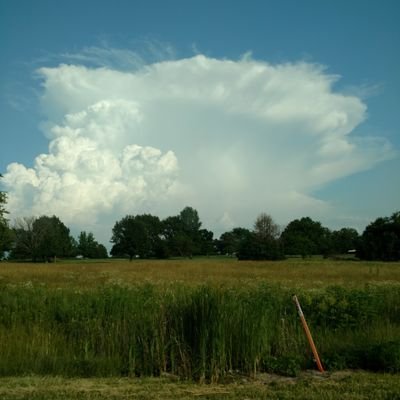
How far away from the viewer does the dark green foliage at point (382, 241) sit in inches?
3967

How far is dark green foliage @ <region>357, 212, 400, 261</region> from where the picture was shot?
100750 mm

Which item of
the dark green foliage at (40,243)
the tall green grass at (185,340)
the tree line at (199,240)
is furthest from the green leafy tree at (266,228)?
the tall green grass at (185,340)

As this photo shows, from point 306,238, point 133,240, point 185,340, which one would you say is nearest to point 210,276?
point 185,340

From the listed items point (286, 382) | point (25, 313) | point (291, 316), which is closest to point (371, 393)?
point (286, 382)

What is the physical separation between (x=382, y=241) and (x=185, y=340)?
333ft

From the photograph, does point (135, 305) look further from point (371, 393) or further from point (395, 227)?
point (395, 227)

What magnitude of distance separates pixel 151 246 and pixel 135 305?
137125 mm

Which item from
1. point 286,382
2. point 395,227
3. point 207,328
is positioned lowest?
point 286,382

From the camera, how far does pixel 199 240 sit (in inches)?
6339

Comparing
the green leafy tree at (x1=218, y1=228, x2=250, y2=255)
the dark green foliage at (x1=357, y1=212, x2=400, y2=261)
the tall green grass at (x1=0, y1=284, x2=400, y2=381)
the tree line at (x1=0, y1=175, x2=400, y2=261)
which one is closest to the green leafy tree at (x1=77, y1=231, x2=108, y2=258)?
the tree line at (x1=0, y1=175, x2=400, y2=261)

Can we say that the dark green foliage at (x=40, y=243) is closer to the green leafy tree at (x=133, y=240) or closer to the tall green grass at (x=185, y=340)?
the green leafy tree at (x=133, y=240)

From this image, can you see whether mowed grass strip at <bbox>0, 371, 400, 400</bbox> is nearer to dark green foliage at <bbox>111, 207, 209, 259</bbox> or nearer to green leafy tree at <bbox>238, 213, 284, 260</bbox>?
green leafy tree at <bbox>238, 213, 284, 260</bbox>

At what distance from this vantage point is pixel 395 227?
10331cm

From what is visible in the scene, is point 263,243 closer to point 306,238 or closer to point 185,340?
point 306,238
